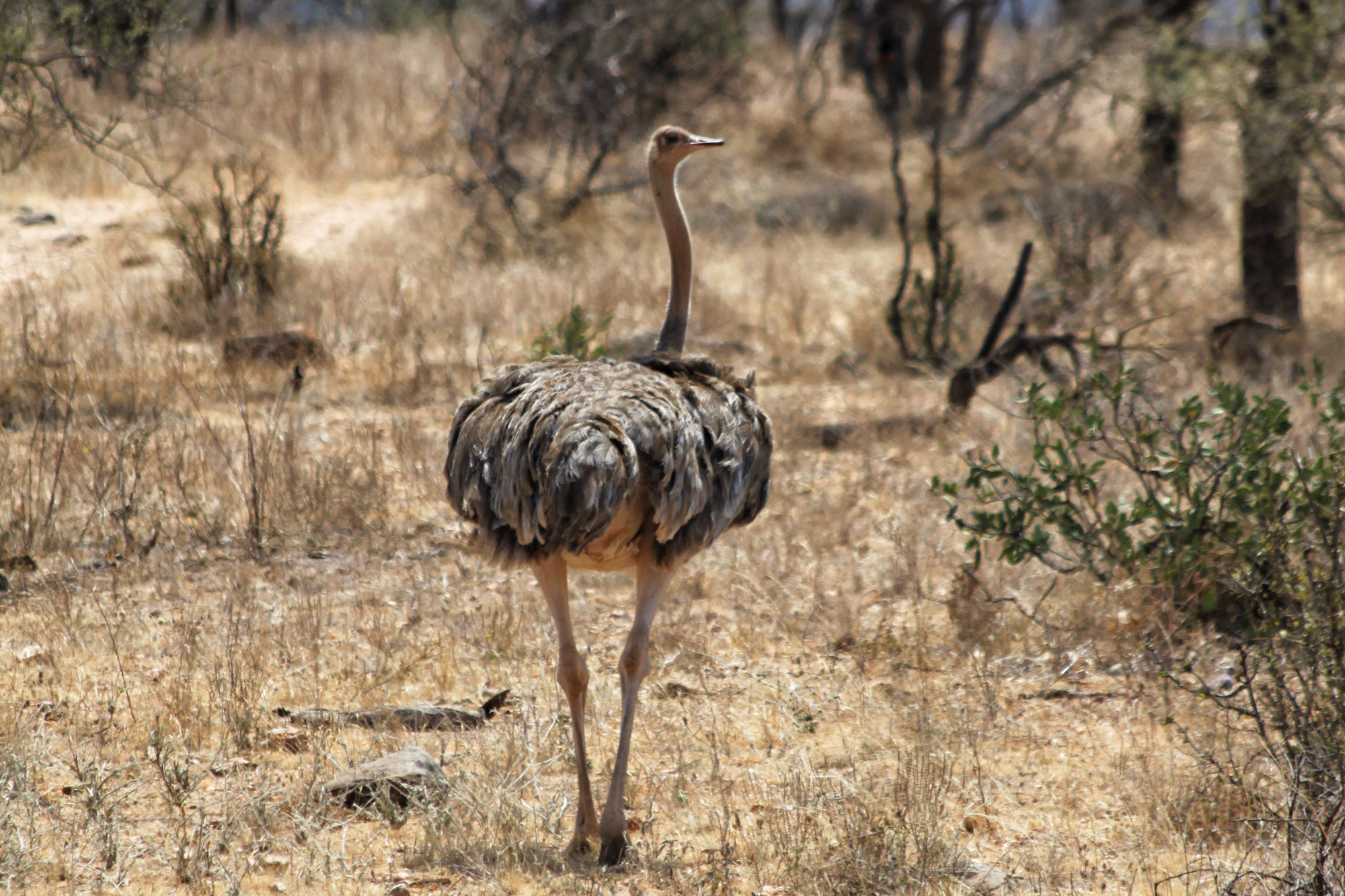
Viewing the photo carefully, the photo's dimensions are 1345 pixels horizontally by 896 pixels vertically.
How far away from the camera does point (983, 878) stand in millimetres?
3555

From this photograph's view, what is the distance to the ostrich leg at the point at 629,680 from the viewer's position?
3635 millimetres

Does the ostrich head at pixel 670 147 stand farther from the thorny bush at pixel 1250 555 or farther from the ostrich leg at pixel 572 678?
the ostrich leg at pixel 572 678

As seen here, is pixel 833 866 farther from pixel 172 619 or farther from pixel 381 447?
pixel 381 447

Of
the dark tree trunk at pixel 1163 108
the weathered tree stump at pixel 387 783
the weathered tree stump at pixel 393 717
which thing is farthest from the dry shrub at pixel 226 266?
the dark tree trunk at pixel 1163 108

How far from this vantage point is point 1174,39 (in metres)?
11.1

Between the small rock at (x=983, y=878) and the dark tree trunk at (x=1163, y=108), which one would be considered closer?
the small rock at (x=983, y=878)

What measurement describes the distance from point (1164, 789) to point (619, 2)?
38.1 ft

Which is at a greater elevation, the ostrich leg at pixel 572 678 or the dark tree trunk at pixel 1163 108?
the dark tree trunk at pixel 1163 108

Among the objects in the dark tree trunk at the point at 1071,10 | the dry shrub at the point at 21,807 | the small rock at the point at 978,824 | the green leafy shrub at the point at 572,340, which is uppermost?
the dark tree trunk at the point at 1071,10

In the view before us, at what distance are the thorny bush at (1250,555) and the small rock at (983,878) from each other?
606mm

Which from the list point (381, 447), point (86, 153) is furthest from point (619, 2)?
point (381, 447)

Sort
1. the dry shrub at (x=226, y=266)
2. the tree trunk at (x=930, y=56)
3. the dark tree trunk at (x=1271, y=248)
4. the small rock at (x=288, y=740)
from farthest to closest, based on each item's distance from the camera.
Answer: the tree trunk at (x=930, y=56)
the dark tree trunk at (x=1271, y=248)
the dry shrub at (x=226, y=266)
the small rock at (x=288, y=740)

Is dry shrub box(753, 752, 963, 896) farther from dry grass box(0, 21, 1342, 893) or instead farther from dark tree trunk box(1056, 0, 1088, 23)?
dark tree trunk box(1056, 0, 1088, 23)

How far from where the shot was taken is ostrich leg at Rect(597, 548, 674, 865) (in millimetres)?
3635
